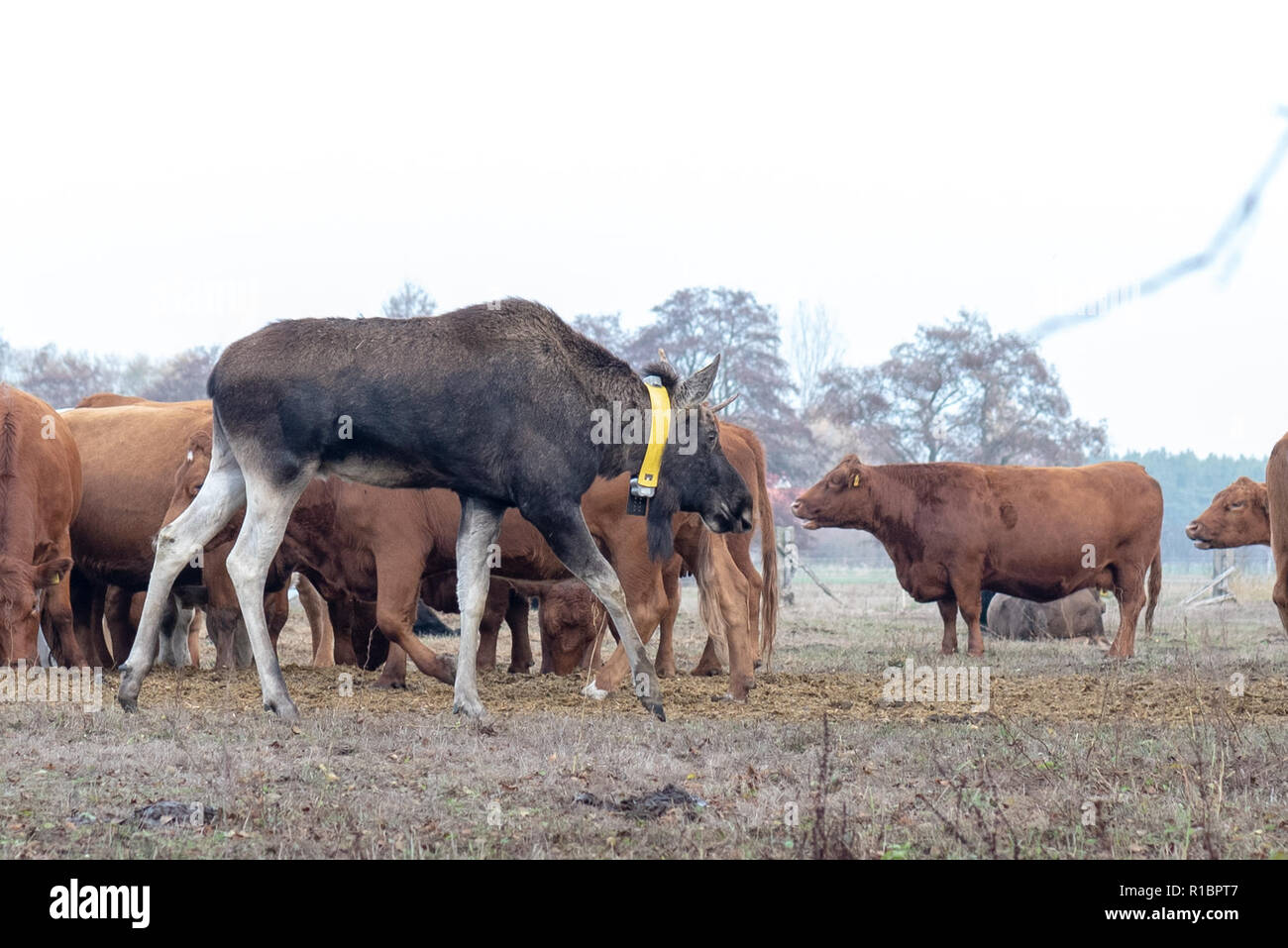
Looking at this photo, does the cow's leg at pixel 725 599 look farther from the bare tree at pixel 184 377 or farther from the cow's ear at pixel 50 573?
the bare tree at pixel 184 377

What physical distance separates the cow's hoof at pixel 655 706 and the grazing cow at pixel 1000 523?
717 cm

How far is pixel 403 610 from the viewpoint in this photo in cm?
868

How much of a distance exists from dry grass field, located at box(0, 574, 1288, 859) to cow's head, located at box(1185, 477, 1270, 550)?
667 cm

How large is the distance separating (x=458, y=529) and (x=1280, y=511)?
5563 millimetres

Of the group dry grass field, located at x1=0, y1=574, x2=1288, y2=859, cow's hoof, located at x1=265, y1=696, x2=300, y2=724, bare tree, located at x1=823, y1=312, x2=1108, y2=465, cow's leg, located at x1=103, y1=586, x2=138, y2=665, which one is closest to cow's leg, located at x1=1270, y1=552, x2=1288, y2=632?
dry grass field, located at x1=0, y1=574, x2=1288, y2=859

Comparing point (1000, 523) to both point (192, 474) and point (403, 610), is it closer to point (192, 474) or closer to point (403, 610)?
point (403, 610)

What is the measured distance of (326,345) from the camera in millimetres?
7375

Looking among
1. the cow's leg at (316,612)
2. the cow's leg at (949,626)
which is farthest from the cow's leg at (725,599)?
the cow's leg at (316,612)

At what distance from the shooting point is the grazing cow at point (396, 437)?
7.19m

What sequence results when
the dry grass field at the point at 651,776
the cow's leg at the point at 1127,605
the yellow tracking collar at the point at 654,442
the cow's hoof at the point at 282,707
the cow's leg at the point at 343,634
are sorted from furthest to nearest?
the cow's leg at the point at 1127,605 → the cow's leg at the point at 343,634 → the yellow tracking collar at the point at 654,442 → the cow's hoof at the point at 282,707 → the dry grass field at the point at 651,776

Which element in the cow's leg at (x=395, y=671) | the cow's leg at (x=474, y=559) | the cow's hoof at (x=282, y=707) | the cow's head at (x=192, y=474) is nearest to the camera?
the cow's hoof at (x=282, y=707)

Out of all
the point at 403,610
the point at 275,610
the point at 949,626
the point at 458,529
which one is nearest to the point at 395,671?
the point at 403,610

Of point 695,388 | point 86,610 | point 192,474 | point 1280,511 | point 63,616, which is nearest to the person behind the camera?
point 695,388
